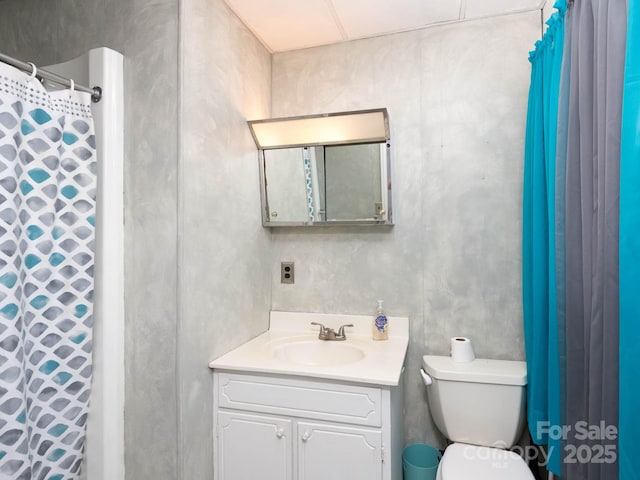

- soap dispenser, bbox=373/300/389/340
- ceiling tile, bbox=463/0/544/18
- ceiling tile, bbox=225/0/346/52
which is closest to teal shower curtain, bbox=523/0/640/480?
ceiling tile, bbox=463/0/544/18

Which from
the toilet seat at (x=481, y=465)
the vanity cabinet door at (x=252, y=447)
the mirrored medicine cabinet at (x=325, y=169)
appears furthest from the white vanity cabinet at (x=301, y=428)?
the mirrored medicine cabinet at (x=325, y=169)

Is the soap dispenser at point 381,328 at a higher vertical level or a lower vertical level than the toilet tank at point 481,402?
higher

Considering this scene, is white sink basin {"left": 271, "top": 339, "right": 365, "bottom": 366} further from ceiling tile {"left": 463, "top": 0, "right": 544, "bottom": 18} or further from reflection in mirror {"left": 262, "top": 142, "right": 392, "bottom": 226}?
ceiling tile {"left": 463, "top": 0, "right": 544, "bottom": 18}

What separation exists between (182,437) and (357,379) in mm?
663

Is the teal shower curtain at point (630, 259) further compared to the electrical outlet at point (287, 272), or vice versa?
the electrical outlet at point (287, 272)

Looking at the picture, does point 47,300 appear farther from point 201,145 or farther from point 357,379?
point 357,379

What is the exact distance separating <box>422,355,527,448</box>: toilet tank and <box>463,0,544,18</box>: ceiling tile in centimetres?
163

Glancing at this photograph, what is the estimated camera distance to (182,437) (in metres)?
1.33

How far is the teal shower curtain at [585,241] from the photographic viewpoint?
812mm

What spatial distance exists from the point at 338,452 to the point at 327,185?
3.91ft

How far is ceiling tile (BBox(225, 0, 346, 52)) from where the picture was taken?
164 centimetres

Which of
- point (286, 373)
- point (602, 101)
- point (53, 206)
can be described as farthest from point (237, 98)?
point (602, 101)

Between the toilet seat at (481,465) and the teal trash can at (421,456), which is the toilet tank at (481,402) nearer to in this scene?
the toilet seat at (481,465)

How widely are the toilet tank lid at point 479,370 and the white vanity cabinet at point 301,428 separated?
0.33 meters
